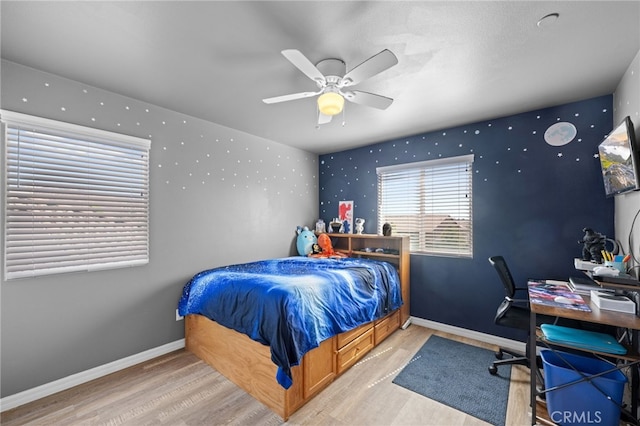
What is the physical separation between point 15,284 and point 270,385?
201 cm

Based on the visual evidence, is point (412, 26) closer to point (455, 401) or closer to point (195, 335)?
point (455, 401)

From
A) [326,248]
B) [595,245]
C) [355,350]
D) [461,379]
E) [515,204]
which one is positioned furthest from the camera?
[326,248]

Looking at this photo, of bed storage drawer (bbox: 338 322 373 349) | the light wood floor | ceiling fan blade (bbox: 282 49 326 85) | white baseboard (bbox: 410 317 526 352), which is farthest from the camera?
white baseboard (bbox: 410 317 526 352)

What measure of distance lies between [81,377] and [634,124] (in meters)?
4.63

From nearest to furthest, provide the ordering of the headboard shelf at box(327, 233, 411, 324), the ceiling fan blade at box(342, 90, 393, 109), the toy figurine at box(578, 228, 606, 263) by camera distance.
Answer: the ceiling fan blade at box(342, 90, 393, 109), the toy figurine at box(578, 228, 606, 263), the headboard shelf at box(327, 233, 411, 324)

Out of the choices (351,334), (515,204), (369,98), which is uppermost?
(369,98)

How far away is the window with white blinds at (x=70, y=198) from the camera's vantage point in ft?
6.63

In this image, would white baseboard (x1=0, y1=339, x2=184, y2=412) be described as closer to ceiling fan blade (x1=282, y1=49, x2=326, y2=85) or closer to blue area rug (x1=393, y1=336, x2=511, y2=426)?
blue area rug (x1=393, y1=336, x2=511, y2=426)

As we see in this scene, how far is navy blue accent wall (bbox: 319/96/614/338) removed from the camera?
257 centimetres

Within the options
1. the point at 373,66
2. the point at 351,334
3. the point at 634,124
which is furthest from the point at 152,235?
the point at 634,124

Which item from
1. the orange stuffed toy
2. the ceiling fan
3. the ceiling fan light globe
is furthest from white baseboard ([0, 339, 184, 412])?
the ceiling fan light globe

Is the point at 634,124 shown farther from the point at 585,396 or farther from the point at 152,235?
the point at 152,235

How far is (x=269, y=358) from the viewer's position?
198 cm

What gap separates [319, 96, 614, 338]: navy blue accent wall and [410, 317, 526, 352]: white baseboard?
55 mm
